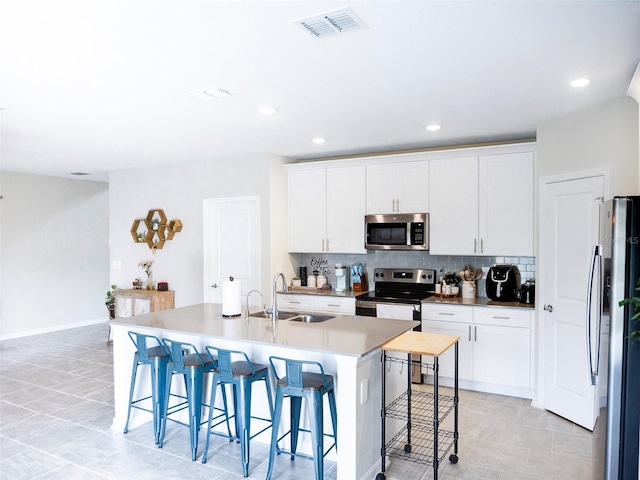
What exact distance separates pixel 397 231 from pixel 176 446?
3.02m

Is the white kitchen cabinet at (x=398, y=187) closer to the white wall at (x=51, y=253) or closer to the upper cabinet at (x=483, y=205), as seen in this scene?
the upper cabinet at (x=483, y=205)

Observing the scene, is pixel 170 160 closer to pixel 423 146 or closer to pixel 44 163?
pixel 44 163

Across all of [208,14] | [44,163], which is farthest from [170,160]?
[208,14]

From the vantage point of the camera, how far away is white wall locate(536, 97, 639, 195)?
3.36 metres

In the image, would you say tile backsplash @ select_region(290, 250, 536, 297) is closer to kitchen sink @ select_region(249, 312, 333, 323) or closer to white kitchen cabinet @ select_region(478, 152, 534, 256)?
white kitchen cabinet @ select_region(478, 152, 534, 256)

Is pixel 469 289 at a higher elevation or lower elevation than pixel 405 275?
lower

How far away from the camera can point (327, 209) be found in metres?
5.61

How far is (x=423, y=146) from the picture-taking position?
5223 millimetres

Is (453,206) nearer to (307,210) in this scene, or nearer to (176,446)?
(307,210)

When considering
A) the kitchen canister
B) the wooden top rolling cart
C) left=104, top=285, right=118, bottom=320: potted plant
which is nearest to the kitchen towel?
the wooden top rolling cart

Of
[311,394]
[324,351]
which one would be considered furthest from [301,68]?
[311,394]

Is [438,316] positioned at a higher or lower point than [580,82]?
lower

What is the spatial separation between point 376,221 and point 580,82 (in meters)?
2.56

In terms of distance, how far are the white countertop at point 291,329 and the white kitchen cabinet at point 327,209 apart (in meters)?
1.89
